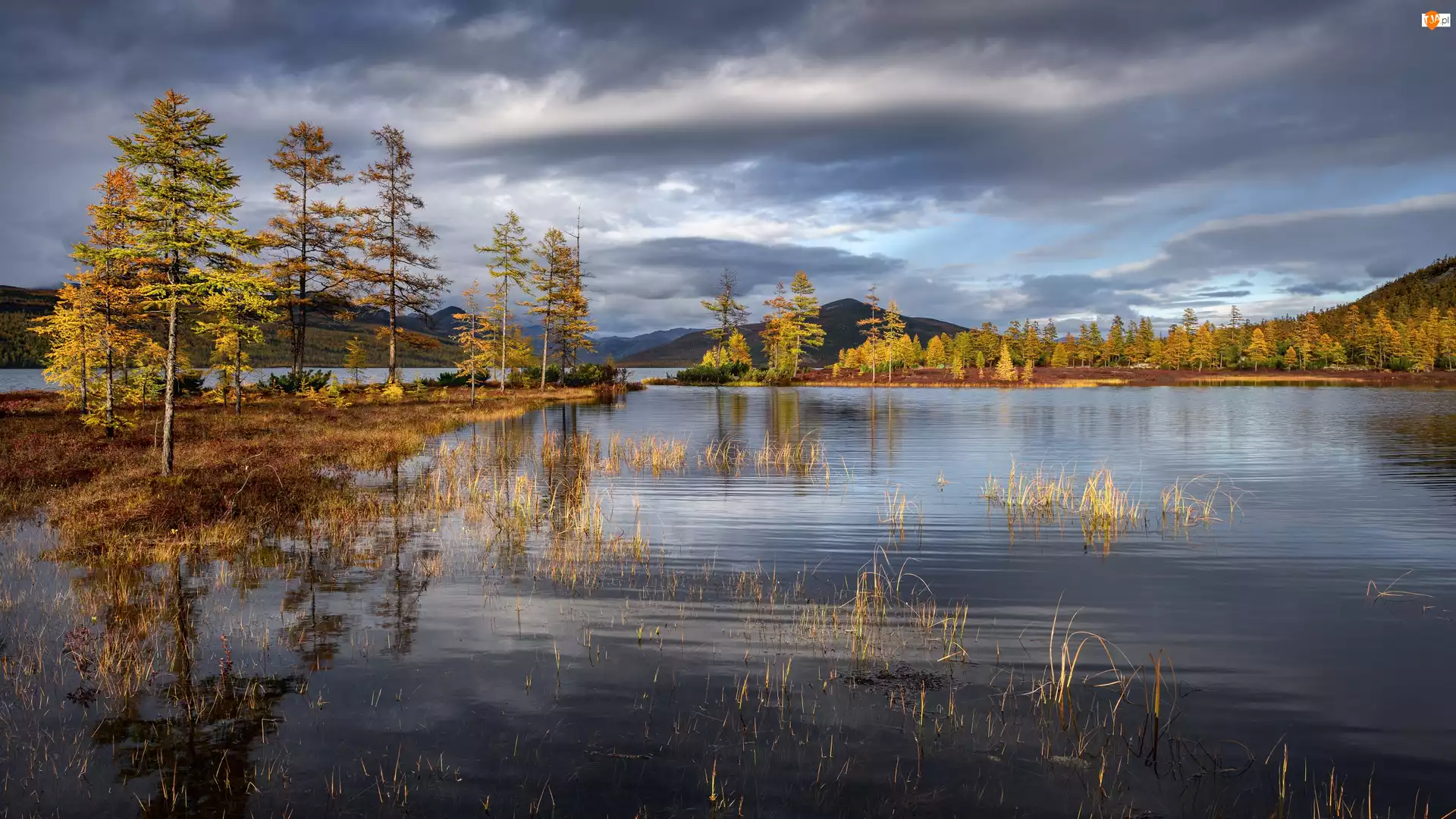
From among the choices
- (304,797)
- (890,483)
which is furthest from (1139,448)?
(304,797)

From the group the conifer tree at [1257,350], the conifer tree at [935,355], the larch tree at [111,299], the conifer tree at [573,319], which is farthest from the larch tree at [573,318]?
the conifer tree at [1257,350]

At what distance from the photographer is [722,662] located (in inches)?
329

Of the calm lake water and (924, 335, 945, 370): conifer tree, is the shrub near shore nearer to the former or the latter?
the calm lake water

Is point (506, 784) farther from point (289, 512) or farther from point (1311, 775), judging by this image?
point (289, 512)

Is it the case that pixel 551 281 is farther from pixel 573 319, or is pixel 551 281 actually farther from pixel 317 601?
pixel 317 601

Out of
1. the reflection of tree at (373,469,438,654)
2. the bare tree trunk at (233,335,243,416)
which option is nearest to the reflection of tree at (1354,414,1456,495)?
the reflection of tree at (373,469,438,654)

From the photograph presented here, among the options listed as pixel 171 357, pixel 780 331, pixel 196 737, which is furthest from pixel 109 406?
pixel 780 331

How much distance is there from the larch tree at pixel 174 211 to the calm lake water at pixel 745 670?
5774mm

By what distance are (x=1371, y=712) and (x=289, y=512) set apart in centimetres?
1836

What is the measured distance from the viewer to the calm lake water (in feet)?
19.2

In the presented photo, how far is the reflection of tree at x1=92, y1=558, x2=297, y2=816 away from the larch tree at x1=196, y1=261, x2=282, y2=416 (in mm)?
11787

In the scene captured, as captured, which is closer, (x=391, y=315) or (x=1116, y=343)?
(x=391, y=315)

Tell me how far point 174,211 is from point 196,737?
52.1 ft

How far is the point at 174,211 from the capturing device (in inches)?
689
